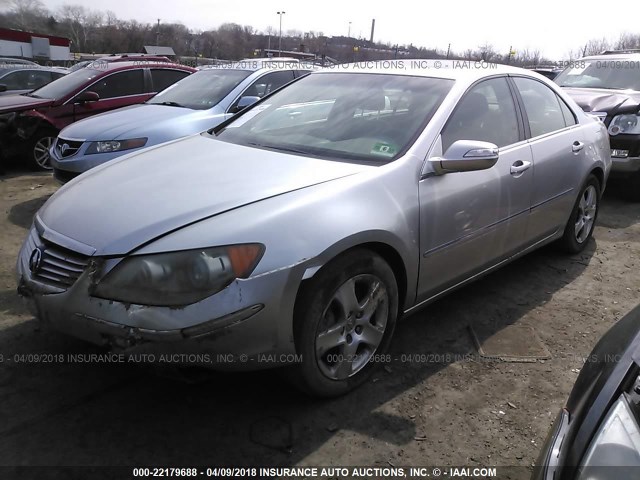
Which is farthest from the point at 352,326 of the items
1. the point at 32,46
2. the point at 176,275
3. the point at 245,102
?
the point at 32,46

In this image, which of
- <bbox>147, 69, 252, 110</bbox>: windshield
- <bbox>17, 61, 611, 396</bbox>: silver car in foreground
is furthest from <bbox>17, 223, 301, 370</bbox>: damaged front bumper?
<bbox>147, 69, 252, 110</bbox>: windshield

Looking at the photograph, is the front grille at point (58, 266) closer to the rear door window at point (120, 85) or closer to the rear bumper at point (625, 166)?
the rear door window at point (120, 85)

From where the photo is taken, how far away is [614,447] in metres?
1.41

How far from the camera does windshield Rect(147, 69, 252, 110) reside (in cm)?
640

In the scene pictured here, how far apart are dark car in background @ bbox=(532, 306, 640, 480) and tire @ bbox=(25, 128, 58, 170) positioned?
7700mm

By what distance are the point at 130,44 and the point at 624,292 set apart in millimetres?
65648

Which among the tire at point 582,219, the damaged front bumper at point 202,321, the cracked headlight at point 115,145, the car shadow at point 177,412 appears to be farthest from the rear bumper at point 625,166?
the damaged front bumper at point 202,321

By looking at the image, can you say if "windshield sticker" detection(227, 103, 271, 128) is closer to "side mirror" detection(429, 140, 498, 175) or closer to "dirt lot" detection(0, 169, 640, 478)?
"side mirror" detection(429, 140, 498, 175)

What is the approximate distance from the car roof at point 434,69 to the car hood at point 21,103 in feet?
17.3

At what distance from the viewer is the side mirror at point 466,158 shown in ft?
9.51

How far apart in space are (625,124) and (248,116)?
16.9 feet

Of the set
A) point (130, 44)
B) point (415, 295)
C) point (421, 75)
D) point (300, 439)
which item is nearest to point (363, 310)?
point (415, 295)

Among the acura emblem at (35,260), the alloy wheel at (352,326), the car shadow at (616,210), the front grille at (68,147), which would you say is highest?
the acura emblem at (35,260)

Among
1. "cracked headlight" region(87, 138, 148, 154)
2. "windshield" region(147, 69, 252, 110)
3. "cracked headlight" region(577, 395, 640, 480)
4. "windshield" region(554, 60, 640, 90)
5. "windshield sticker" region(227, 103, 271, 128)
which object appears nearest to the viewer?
"cracked headlight" region(577, 395, 640, 480)
